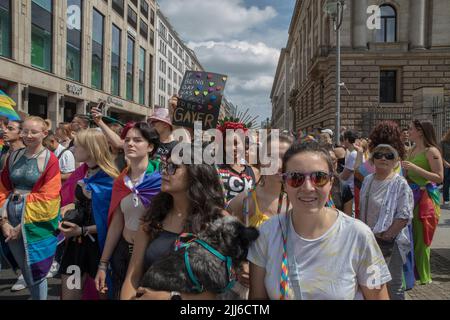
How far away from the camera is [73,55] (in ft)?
84.3

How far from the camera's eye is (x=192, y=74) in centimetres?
429

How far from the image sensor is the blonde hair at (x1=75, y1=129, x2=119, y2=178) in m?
3.41

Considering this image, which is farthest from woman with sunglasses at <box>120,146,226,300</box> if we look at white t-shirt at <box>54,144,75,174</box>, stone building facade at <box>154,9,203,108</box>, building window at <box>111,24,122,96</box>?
stone building facade at <box>154,9,203,108</box>

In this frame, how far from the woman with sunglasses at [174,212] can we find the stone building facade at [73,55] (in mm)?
12846

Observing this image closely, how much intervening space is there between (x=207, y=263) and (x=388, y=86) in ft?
94.0

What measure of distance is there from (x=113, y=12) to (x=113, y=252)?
108 ft

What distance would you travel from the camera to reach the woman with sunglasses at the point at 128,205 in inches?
116

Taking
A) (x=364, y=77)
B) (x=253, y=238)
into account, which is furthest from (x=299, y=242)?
(x=364, y=77)

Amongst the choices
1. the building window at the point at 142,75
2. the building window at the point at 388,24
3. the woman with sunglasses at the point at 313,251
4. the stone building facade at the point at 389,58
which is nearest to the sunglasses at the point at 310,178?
the woman with sunglasses at the point at 313,251

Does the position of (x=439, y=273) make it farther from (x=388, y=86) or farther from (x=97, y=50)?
(x=97, y=50)

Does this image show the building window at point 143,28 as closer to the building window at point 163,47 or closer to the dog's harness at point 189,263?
the building window at point 163,47

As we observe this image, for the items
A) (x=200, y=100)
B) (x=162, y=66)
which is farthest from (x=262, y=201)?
(x=162, y=66)

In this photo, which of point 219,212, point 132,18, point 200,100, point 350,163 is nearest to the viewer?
point 219,212
